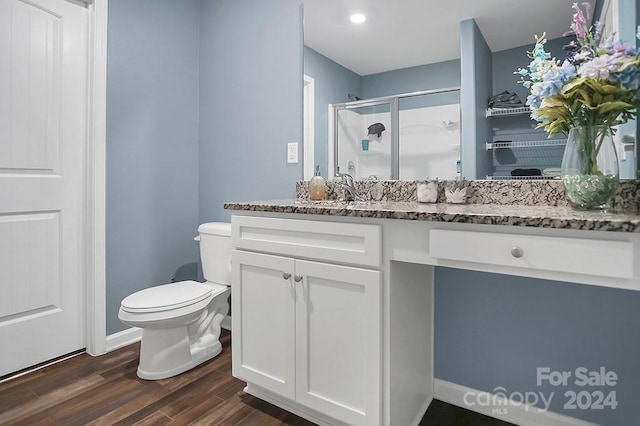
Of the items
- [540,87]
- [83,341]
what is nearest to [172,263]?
[83,341]

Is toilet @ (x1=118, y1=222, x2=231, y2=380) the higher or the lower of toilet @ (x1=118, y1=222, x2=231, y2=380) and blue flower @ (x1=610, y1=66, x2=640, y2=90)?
the lower

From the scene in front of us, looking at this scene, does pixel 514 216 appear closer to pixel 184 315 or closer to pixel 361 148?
pixel 361 148

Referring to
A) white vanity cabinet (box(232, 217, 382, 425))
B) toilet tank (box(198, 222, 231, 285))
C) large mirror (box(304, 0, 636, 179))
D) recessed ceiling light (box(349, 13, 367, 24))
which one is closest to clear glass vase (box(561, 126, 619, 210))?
large mirror (box(304, 0, 636, 179))

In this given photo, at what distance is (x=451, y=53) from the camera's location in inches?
62.7

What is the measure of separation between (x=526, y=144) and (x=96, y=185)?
2.14 m

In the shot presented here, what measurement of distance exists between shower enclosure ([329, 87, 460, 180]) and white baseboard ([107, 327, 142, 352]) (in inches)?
61.6

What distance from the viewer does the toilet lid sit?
1.71 metres

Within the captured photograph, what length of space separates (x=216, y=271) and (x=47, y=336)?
3.00 ft

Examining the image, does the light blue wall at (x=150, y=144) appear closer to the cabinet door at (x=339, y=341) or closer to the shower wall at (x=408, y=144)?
the shower wall at (x=408, y=144)

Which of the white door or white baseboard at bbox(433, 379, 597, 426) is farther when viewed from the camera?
the white door

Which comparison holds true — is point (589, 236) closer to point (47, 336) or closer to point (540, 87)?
point (540, 87)

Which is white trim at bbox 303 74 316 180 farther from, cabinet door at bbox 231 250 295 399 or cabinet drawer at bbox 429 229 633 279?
cabinet drawer at bbox 429 229 633 279

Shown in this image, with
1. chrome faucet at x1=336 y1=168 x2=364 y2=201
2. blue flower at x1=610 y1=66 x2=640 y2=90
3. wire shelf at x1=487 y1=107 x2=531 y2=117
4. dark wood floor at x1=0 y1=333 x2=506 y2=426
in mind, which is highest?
wire shelf at x1=487 y1=107 x2=531 y2=117

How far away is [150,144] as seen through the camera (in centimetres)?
229
